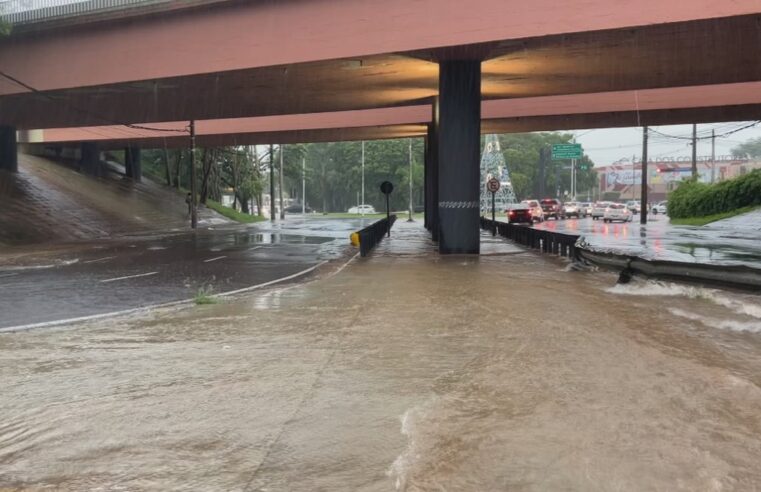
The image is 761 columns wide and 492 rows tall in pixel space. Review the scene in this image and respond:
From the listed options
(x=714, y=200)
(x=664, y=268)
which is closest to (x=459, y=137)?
(x=664, y=268)

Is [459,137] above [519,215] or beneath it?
above

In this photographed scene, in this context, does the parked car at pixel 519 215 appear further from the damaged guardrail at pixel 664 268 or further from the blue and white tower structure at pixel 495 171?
the blue and white tower structure at pixel 495 171

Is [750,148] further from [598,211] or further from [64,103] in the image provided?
[64,103]

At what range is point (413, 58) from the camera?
20.1 metres

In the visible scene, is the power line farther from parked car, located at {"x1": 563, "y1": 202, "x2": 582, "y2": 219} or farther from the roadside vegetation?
parked car, located at {"x1": 563, "y1": 202, "x2": 582, "y2": 219}

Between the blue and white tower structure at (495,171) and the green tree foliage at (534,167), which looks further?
the green tree foliage at (534,167)

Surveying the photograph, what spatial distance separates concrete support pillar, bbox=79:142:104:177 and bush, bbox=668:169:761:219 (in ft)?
150

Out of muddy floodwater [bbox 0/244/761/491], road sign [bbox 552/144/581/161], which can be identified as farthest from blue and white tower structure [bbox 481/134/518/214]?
muddy floodwater [bbox 0/244/761/491]

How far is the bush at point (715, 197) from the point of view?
141 feet

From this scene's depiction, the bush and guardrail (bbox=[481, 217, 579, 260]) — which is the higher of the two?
the bush

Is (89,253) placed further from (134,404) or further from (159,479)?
(159,479)

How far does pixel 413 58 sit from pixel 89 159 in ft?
132

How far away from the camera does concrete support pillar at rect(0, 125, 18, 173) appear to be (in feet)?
122

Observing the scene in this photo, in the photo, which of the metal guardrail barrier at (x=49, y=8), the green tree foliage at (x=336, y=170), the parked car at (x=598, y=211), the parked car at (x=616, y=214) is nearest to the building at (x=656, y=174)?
the green tree foliage at (x=336, y=170)
